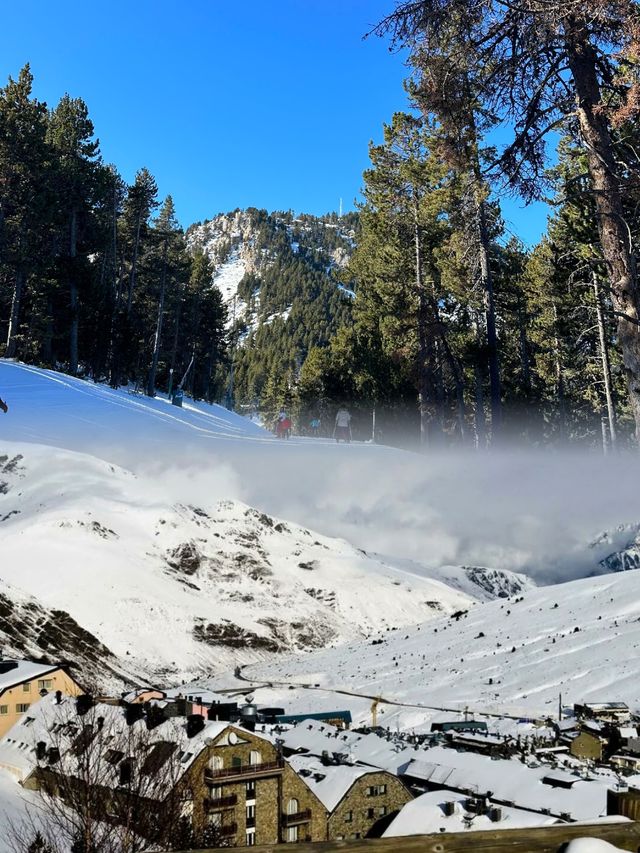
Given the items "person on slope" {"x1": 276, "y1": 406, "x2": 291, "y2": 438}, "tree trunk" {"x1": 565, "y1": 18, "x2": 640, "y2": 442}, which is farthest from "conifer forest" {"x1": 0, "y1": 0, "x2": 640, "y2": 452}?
"person on slope" {"x1": 276, "y1": 406, "x2": 291, "y2": 438}

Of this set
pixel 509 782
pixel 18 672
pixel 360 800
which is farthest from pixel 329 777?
pixel 18 672

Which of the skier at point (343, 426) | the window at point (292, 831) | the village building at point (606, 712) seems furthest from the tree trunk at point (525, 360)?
the window at point (292, 831)

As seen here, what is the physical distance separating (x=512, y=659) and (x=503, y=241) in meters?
32.4

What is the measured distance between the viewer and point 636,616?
45875 mm

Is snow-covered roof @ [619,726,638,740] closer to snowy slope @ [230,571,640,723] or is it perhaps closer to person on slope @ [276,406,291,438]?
snowy slope @ [230,571,640,723]

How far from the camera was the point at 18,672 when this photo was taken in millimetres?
36188

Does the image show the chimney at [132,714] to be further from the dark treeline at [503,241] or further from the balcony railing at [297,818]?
the dark treeline at [503,241]

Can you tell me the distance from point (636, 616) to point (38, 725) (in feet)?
111

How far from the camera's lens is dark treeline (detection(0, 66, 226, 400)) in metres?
60.8

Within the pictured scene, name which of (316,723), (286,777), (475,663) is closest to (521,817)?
(286,777)

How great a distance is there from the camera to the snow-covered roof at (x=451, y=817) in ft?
59.1

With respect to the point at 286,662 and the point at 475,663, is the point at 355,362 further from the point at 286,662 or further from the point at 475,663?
the point at 475,663

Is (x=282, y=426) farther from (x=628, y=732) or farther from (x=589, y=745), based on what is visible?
(x=628, y=732)

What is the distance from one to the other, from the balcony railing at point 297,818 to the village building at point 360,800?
60 centimetres
